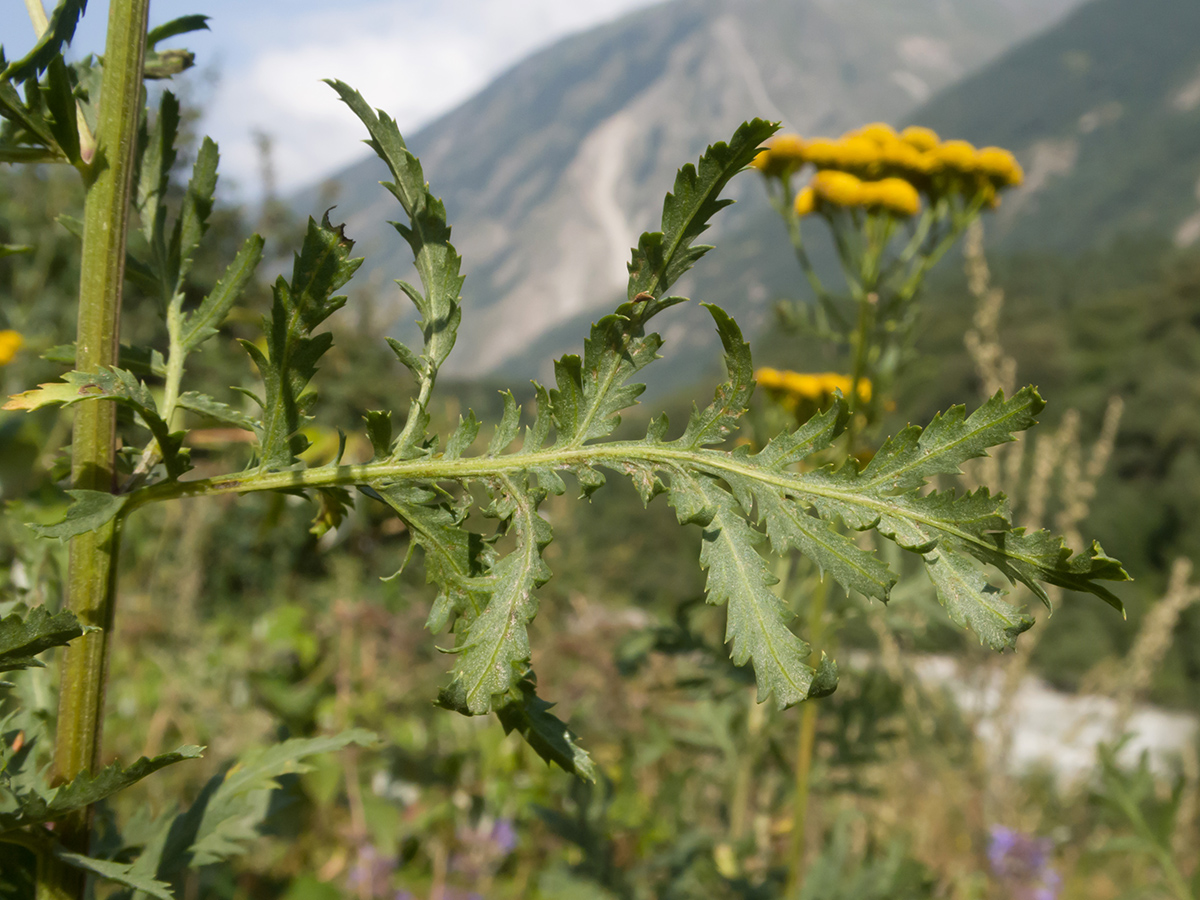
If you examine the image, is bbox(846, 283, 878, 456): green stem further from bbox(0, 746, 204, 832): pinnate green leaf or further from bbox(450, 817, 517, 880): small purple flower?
bbox(450, 817, 517, 880): small purple flower

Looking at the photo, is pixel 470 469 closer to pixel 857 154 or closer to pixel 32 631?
pixel 32 631

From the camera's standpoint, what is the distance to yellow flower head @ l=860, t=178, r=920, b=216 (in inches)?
73.1

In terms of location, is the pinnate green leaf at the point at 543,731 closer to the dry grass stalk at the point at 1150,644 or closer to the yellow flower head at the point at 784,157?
the yellow flower head at the point at 784,157

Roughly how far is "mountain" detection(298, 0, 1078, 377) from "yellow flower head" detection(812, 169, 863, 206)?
7074cm

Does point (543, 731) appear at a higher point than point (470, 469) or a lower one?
lower

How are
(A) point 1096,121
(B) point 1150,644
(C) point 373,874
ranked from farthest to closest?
1. (A) point 1096,121
2. (B) point 1150,644
3. (C) point 373,874

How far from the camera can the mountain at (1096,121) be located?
193 ft

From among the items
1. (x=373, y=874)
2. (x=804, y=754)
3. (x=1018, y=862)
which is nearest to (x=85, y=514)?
(x=804, y=754)

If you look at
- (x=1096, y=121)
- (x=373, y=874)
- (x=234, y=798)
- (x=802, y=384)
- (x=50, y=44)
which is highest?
(x=50, y=44)

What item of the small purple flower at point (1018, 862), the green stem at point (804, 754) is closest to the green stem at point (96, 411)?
the green stem at point (804, 754)

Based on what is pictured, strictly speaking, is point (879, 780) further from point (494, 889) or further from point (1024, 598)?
point (494, 889)

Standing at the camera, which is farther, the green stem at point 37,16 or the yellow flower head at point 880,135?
the yellow flower head at point 880,135

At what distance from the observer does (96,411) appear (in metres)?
0.58

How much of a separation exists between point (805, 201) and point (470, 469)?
1.69 metres
